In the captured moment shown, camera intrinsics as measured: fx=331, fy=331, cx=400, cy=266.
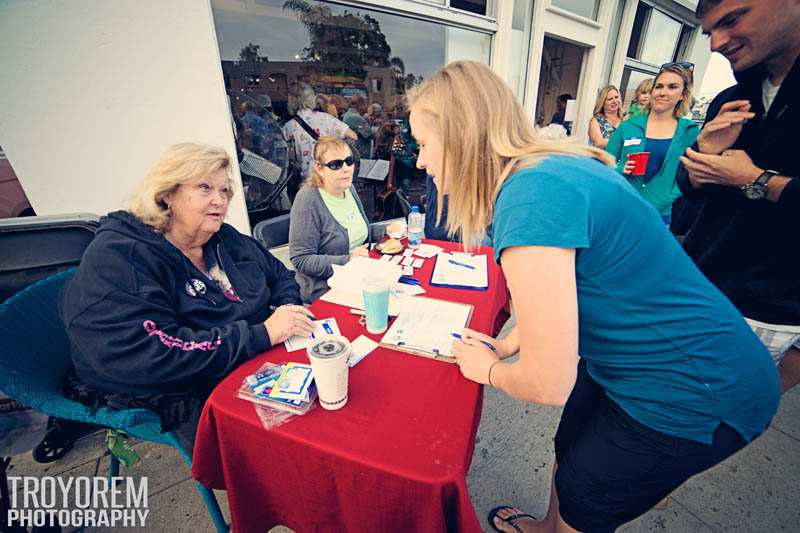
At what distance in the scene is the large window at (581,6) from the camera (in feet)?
17.0

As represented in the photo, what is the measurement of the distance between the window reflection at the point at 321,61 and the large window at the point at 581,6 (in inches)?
65.6

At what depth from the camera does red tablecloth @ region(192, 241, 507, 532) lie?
761 mm

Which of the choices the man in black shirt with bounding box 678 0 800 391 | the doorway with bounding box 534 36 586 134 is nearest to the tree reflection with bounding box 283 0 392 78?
the man in black shirt with bounding box 678 0 800 391

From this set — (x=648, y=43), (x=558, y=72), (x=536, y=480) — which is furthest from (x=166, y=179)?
(x=648, y=43)

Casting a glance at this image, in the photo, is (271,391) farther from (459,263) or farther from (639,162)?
(639,162)

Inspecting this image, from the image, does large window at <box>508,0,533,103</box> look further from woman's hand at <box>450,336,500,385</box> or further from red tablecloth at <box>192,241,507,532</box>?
red tablecloth at <box>192,241,507,532</box>

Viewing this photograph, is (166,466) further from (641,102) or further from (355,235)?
(641,102)

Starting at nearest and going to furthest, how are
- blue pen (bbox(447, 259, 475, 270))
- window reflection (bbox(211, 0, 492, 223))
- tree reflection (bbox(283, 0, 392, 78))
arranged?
blue pen (bbox(447, 259, 475, 270))
window reflection (bbox(211, 0, 492, 223))
tree reflection (bbox(283, 0, 392, 78))

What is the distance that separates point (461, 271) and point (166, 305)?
1333 millimetres

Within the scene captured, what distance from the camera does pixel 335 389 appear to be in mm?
904

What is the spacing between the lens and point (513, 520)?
153 cm

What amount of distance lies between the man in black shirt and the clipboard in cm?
102

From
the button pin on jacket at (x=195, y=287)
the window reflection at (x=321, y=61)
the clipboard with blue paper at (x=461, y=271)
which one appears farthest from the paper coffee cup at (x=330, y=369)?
the window reflection at (x=321, y=61)

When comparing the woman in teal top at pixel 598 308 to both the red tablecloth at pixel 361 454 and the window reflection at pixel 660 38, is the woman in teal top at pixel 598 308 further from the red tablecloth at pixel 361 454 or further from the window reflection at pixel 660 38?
the window reflection at pixel 660 38
